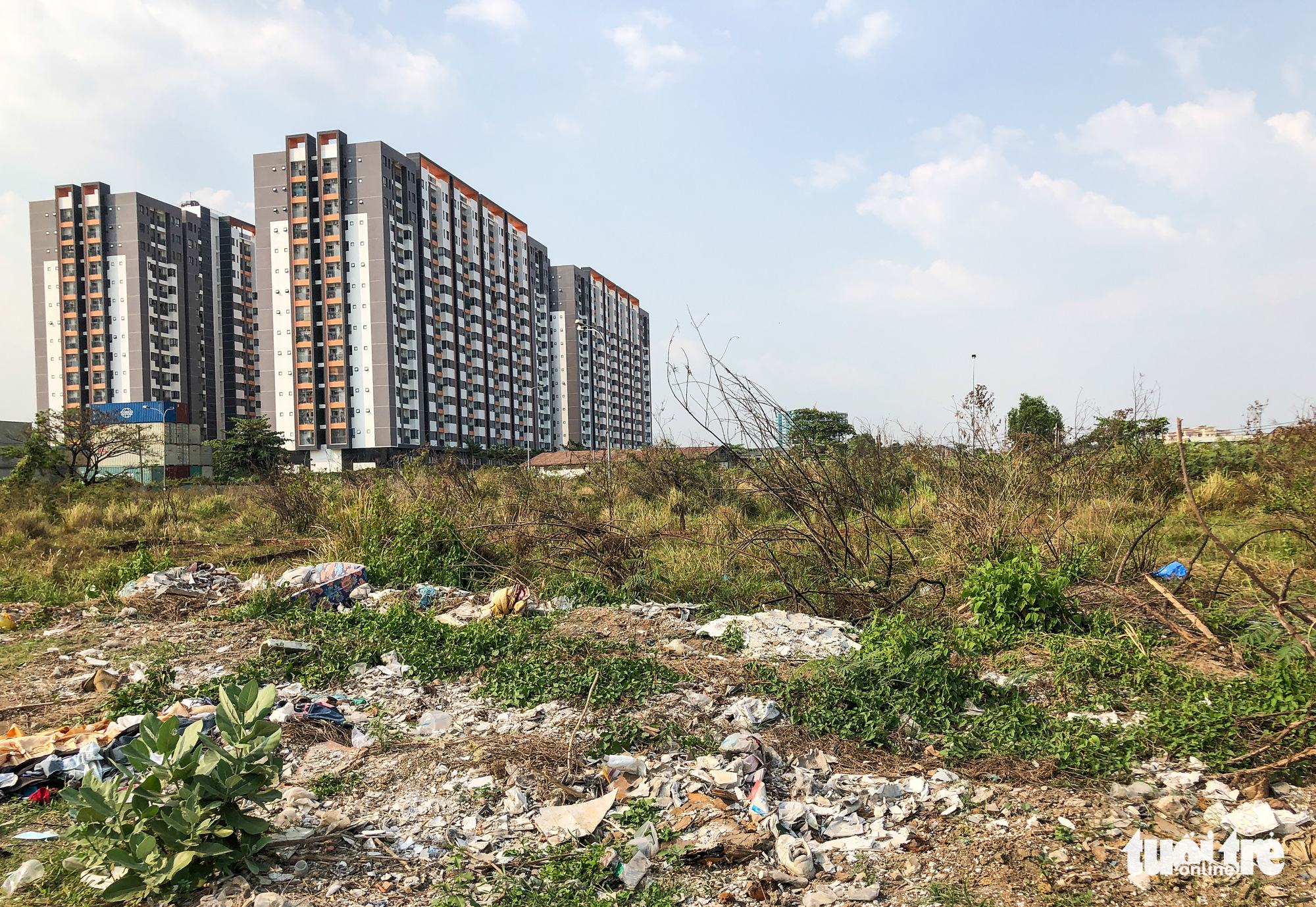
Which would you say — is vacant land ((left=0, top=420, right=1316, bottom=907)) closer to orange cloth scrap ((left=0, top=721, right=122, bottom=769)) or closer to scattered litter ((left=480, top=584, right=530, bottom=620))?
scattered litter ((left=480, top=584, right=530, bottom=620))

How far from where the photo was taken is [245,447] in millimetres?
45812

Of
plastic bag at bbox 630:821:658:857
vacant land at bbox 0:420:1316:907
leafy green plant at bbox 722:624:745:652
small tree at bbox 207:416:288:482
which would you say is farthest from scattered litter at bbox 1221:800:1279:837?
small tree at bbox 207:416:288:482

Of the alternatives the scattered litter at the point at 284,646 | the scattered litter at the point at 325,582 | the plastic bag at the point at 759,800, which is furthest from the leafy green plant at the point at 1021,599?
the scattered litter at the point at 325,582

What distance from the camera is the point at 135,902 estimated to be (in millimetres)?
2393

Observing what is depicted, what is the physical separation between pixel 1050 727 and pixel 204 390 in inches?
2996

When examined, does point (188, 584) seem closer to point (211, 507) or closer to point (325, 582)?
point (325, 582)

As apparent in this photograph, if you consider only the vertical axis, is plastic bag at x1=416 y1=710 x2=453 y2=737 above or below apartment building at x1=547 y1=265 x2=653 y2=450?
below

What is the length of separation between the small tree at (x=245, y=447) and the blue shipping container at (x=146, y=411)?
566cm

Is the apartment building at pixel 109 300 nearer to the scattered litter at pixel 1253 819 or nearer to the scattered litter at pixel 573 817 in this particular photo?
the scattered litter at pixel 573 817

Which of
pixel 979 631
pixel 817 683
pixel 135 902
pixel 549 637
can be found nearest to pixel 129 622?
pixel 549 637

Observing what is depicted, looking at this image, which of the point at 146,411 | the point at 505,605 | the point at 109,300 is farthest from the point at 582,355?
the point at 505,605

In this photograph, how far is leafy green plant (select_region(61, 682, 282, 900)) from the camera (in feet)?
7.55

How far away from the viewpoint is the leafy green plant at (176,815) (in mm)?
2301

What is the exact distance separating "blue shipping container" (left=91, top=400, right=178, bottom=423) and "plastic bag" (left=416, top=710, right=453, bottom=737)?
5474 cm
